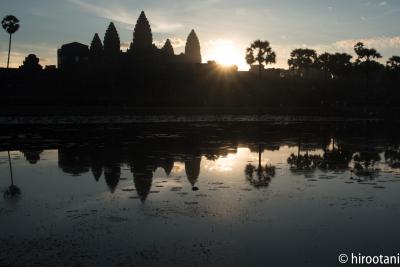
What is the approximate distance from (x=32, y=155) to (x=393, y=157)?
58.3ft

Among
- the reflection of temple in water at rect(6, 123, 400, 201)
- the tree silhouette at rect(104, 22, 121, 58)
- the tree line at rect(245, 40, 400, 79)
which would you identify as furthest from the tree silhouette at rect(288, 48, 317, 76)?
the reflection of temple in water at rect(6, 123, 400, 201)

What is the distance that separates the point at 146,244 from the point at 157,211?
256 centimetres

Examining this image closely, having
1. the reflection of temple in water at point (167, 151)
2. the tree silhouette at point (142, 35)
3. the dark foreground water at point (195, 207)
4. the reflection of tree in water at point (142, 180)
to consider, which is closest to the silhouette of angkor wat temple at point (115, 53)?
the tree silhouette at point (142, 35)


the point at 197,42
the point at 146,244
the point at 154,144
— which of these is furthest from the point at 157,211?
the point at 197,42

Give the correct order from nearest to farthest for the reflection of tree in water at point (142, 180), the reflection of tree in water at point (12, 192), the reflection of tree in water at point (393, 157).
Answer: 1. the reflection of tree in water at point (12, 192)
2. the reflection of tree in water at point (142, 180)
3. the reflection of tree in water at point (393, 157)

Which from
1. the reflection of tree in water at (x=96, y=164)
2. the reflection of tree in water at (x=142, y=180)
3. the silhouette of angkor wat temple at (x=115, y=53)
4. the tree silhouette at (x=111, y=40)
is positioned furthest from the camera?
the tree silhouette at (x=111, y=40)

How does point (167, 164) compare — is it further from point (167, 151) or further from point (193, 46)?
point (193, 46)

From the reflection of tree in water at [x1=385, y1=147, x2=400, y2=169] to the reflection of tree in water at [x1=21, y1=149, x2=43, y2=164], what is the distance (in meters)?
15.8

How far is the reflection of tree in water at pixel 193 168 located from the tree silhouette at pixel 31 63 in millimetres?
70450

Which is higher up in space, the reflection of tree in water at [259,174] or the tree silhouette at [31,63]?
the tree silhouette at [31,63]

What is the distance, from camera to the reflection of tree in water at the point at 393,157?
20539 mm

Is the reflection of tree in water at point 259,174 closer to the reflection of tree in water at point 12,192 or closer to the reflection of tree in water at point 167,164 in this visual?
the reflection of tree in water at point 167,164

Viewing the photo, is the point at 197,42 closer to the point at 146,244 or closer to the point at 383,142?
the point at 383,142

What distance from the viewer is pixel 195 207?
491 inches
